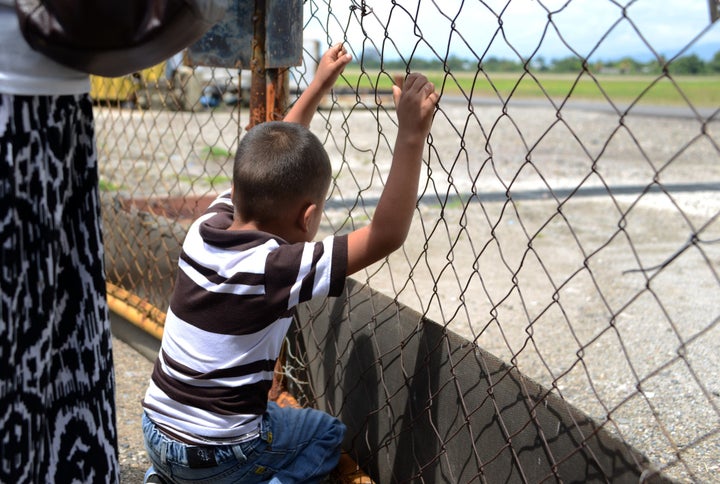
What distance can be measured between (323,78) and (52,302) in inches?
48.3

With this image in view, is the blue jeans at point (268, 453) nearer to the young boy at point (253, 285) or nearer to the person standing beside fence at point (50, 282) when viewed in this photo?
the young boy at point (253, 285)

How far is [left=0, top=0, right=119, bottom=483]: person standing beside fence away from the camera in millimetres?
1305

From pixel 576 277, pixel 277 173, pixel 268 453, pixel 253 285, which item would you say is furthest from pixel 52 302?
pixel 576 277

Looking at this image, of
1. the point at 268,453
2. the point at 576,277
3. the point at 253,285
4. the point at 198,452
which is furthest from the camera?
the point at 576,277

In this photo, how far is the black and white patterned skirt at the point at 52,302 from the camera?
1318mm

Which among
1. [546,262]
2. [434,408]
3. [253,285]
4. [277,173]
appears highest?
[277,173]

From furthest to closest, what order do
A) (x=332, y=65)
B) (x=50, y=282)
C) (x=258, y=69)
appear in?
(x=258, y=69)
(x=332, y=65)
(x=50, y=282)

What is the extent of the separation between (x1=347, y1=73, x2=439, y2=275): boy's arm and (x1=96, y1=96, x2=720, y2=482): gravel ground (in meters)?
0.17

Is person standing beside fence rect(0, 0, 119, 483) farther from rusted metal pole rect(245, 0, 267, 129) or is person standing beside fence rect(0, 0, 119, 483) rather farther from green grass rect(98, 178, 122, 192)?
green grass rect(98, 178, 122, 192)

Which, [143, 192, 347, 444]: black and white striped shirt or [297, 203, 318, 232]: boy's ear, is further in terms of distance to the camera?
[297, 203, 318, 232]: boy's ear

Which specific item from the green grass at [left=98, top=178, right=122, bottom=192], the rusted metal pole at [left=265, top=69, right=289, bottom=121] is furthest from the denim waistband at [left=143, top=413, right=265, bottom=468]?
the green grass at [left=98, top=178, right=122, bottom=192]

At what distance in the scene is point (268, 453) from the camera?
87.0 inches

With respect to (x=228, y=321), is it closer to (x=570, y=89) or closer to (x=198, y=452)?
(x=198, y=452)

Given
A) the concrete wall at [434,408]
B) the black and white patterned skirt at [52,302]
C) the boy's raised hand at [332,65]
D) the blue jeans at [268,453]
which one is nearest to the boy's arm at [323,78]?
the boy's raised hand at [332,65]
